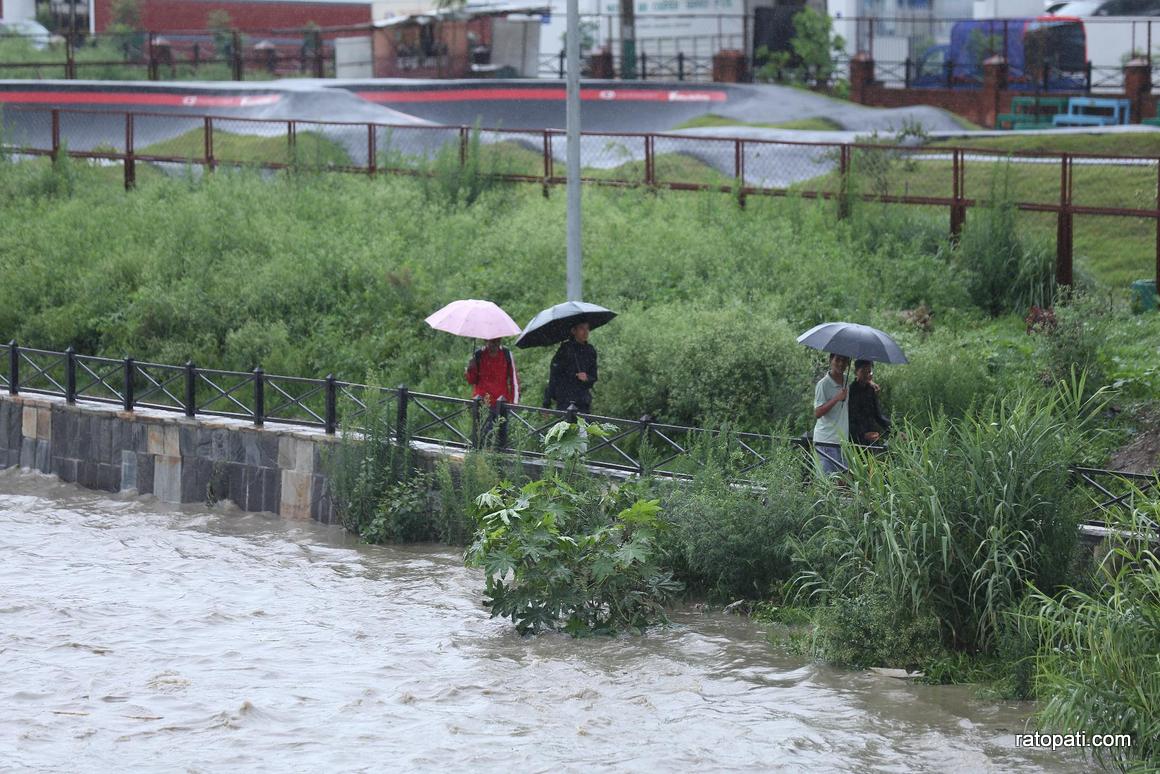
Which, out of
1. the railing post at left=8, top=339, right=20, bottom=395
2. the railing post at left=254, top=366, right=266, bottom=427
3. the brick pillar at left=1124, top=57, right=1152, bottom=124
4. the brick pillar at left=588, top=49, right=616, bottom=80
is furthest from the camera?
the brick pillar at left=588, top=49, right=616, bottom=80

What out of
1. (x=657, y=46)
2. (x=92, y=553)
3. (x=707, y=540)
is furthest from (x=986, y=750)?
(x=657, y=46)

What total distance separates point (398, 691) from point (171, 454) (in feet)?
21.4

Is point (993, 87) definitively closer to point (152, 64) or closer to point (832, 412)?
point (152, 64)

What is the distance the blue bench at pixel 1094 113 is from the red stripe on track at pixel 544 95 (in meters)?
7.31

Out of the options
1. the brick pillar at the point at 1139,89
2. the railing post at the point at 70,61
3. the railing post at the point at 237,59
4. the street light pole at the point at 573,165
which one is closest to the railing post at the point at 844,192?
the street light pole at the point at 573,165

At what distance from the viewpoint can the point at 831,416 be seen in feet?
35.4

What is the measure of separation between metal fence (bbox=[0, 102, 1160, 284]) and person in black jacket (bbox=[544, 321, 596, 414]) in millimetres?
6787

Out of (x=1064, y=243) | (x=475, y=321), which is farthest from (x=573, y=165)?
(x=1064, y=243)

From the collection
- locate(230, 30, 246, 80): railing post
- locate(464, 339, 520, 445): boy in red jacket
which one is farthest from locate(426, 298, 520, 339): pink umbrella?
locate(230, 30, 246, 80): railing post

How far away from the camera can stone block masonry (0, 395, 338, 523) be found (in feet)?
44.7

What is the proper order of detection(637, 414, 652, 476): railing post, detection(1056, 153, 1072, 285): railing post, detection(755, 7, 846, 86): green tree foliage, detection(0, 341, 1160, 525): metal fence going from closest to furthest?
detection(0, 341, 1160, 525): metal fence
detection(637, 414, 652, 476): railing post
detection(1056, 153, 1072, 285): railing post
detection(755, 7, 846, 86): green tree foliage

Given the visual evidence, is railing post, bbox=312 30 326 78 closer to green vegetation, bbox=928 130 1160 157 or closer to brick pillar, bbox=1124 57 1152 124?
green vegetation, bbox=928 130 1160 157

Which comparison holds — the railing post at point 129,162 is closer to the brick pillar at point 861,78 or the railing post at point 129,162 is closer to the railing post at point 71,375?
the railing post at point 71,375

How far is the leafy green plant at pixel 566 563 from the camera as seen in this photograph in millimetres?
9688
